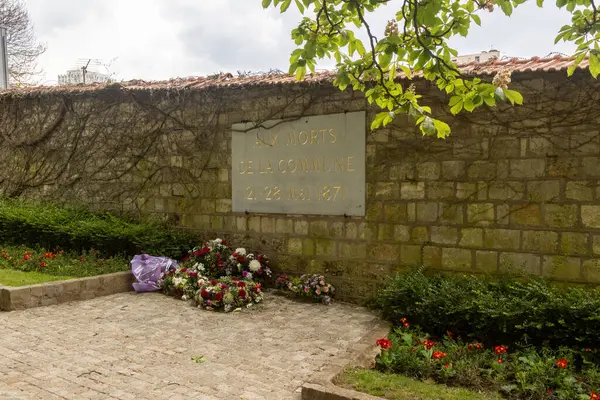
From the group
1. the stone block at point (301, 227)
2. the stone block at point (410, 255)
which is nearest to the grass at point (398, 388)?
the stone block at point (410, 255)

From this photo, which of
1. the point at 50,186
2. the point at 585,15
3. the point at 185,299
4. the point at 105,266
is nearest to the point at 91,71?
the point at 50,186

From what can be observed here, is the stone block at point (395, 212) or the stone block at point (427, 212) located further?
the stone block at point (395, 212)

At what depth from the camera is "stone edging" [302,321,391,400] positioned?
11.5ft

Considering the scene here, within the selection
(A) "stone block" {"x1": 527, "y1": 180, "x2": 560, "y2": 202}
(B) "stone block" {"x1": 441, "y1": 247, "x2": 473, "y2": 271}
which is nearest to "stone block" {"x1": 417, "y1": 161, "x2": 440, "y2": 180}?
(B) "stone block" {"x1": 441, "y1": 247, "x2": 473, "y2": 271}

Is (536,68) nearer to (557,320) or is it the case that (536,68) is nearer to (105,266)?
(557,320)

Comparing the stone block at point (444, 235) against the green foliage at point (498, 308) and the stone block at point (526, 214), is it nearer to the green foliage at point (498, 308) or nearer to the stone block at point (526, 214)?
the green foliage at point (498, 308)

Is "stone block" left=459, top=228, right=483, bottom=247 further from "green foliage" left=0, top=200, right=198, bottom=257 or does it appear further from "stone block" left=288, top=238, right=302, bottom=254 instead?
"green foliage" left=0, top=200, right=198, bottom=257

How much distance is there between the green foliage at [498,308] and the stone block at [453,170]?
1132 mm

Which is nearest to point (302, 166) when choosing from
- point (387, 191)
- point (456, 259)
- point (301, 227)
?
point (301, 227)

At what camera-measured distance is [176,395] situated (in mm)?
3748

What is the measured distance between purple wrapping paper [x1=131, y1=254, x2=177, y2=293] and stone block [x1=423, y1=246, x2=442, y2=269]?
12.0 feet

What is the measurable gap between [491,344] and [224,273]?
377 cm

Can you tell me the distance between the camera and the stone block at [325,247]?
6.67 meters

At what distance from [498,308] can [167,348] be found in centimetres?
315
